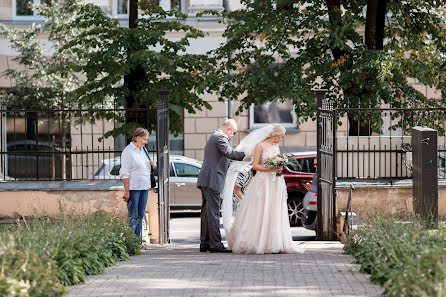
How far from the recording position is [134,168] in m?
14.2

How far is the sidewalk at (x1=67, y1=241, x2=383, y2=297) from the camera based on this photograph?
889 cm

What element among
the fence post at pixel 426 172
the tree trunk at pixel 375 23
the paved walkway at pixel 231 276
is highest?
the tree trunk at pixel 375 23

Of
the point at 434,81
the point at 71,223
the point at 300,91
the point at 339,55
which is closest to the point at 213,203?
the point at 71,223

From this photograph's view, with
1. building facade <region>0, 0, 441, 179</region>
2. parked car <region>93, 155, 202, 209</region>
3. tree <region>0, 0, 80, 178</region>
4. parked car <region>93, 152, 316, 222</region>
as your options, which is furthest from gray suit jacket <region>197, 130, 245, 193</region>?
building facade <region>0, 0, 441, 179</region>

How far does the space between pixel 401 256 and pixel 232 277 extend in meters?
1.75

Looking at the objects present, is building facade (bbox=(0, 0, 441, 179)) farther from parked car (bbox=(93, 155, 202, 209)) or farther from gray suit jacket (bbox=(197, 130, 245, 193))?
gray suit jacket (bbox=(197, 130, 245, 193))

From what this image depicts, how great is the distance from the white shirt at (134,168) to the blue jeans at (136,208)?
104 mm

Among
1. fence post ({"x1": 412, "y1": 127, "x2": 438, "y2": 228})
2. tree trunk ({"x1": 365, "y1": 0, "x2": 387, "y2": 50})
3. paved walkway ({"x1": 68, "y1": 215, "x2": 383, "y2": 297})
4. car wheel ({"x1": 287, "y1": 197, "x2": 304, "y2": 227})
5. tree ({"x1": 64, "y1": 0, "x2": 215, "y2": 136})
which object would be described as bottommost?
car wheel ({"x1": 287, "y1": 197, "x2": 304, "y2": 227})

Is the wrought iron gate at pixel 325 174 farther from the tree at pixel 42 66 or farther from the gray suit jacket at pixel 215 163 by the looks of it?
the tree at pixel 42 66

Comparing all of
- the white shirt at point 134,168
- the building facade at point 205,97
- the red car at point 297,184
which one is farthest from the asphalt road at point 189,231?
the building facade at point 205,97

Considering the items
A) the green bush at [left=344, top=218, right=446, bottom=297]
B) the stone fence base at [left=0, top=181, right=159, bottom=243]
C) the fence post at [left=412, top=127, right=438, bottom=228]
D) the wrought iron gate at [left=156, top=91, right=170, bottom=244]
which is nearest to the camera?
the green bush at [left=344, top=218, right=446, bottom=297]

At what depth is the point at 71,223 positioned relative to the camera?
37.0ft

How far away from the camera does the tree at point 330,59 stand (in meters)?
19.9

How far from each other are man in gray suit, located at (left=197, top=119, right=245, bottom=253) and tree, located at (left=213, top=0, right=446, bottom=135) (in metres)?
6.08
